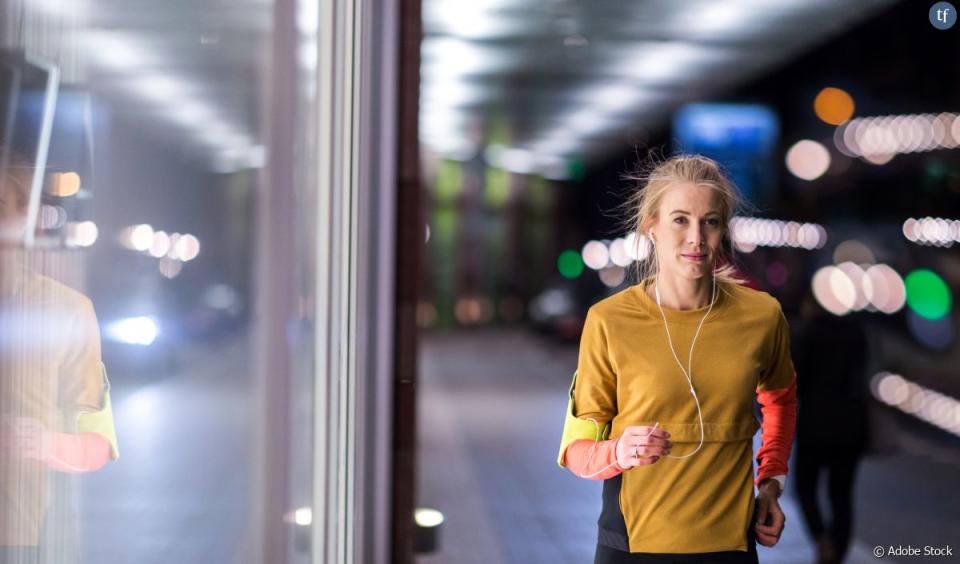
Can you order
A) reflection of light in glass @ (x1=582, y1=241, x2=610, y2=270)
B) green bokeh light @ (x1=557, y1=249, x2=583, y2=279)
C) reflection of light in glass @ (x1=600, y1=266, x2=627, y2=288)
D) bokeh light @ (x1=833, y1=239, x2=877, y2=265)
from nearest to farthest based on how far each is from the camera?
reflection of light in glass @ (x1=600, y1=266, x2=627, y2=288) < reflection of light in glass @ (x1=582, y1=241, x2=610, y2=270) < green bokeh light @ (x1=557, y1=249, x2=583, y2=279) < bokeh light @ (x1=833, y1=239, x2=877, y2=265)

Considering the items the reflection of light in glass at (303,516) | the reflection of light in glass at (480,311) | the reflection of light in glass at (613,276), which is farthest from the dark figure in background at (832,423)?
the reflection of light in glass at (480,311)

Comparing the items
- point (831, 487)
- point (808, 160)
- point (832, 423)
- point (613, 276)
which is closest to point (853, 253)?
point (808, 160)

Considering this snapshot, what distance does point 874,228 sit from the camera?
9.90 feet

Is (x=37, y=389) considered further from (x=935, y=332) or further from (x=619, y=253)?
(x=935, y=332)

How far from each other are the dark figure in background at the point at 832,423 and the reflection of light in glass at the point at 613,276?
77 cm

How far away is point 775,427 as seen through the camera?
194cm

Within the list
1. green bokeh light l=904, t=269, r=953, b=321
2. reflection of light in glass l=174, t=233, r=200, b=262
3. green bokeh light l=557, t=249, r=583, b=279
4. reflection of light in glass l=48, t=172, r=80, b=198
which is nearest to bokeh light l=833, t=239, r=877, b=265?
green bokeh light l=904, t=269, r=953, b=321

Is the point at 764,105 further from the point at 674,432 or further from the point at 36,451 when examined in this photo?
the point at 36,451

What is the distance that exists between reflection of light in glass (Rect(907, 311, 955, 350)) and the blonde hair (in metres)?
1.45

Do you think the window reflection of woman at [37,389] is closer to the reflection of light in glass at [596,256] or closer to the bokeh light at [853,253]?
the reflection of light in glass at [596,256]

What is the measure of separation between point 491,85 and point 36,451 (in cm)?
418

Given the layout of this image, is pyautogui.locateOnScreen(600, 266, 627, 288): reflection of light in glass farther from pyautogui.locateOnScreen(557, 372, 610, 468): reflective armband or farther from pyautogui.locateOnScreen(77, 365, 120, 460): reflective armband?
pyautogui.locateOnScreen(77, 365, 120, 460): reflective armband

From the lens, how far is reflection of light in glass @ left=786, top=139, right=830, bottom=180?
9.39 feet

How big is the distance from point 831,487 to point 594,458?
55.4 inches
